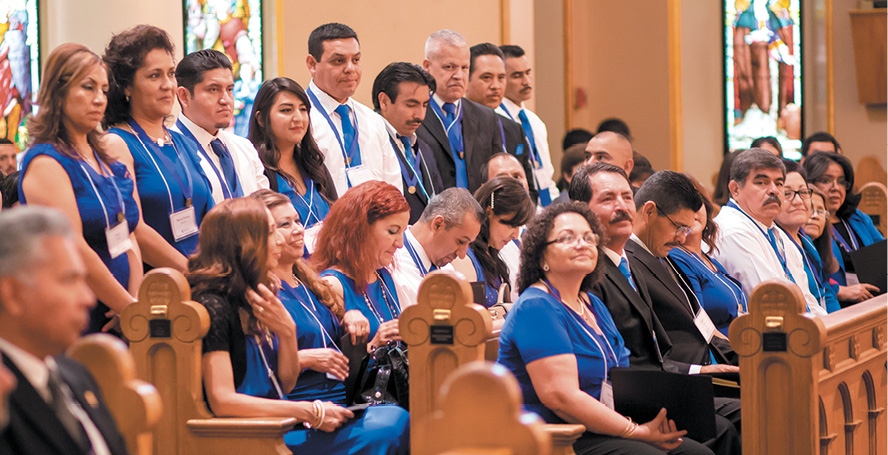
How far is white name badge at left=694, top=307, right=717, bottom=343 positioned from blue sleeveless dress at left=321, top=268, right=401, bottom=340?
131cm

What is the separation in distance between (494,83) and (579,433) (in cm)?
444

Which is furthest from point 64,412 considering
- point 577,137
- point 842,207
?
point 577,137

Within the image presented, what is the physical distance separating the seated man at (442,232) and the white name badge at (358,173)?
0.45 meters

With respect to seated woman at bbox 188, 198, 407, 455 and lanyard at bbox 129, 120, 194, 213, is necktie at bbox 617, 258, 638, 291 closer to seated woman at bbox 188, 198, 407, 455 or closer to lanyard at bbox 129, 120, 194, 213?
seated woman at bbox 188, 198, 407, 455

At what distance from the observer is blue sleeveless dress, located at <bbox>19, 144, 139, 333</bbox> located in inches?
134

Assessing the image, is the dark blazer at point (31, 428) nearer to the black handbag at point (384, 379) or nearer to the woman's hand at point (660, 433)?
the black handbag at point (384, 379)

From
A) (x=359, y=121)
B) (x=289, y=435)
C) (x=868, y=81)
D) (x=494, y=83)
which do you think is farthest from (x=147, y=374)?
(x=868, y=81)

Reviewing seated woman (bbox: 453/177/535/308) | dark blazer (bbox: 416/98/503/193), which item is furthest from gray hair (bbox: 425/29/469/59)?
seated woman (bbox: 453/177/535/308)

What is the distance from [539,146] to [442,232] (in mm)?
3146

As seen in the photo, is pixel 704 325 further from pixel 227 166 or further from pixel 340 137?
pixel 227 166

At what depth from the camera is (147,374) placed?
10.5 feet

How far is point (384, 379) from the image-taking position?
370 cm

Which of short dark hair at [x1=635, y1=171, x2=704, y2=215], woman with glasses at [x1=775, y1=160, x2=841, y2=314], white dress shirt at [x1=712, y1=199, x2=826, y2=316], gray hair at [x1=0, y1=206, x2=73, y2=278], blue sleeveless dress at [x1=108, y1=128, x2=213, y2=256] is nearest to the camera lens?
gray hair at [x1=0, y1=206, x2=73, y2=278]

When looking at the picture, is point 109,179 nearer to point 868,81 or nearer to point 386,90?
point 386,90
